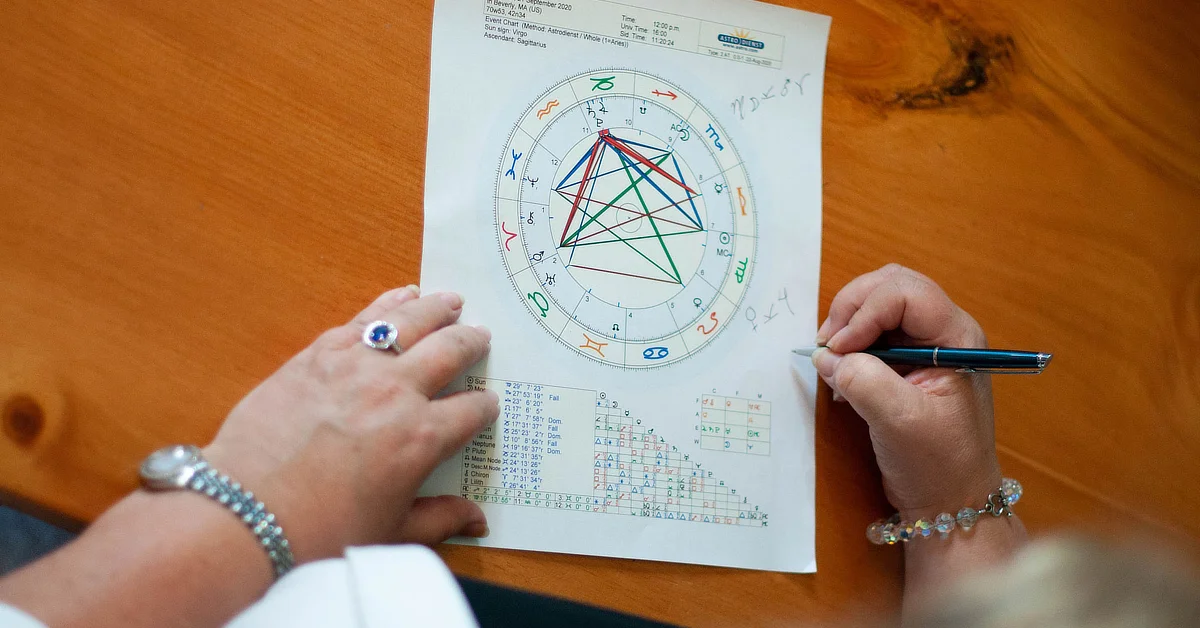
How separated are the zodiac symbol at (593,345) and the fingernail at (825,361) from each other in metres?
0.18

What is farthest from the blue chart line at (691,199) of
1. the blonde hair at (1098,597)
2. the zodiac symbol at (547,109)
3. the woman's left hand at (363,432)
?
the blonde hair at (1098,597)

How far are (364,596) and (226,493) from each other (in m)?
0.12

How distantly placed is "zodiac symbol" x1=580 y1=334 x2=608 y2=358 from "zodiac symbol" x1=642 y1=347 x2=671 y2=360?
3 centimetres

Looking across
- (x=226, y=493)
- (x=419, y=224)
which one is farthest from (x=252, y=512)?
(x=419, y=224)

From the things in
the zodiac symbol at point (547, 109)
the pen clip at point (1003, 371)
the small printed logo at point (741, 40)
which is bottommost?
the pen clip at point (1003, 371)

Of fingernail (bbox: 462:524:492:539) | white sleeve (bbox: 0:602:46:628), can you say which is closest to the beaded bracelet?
fingernail (bbox: 462:524:492:539)

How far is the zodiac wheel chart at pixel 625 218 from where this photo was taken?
0.60 meters

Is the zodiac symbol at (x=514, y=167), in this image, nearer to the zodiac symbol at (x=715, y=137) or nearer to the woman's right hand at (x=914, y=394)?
the zodiac symbol at (x=715, y=137)

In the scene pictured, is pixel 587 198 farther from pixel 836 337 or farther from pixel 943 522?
pixel 943 522

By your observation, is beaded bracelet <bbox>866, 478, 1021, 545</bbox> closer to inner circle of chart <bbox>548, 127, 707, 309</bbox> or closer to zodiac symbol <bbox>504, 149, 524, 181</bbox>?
inner circle of chart <bbox>548, 127, 707, 309</bbox>

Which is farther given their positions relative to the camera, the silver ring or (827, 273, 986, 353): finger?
(827, 273, 986, 353): finger

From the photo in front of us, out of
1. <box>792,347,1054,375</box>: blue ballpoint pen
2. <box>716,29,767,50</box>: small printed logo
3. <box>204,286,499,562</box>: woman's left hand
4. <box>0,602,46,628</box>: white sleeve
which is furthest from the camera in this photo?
<box>716,29,767,50</box>: small printed logo

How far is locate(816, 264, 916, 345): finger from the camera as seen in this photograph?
638 millimetres

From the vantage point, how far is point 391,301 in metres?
0.55
